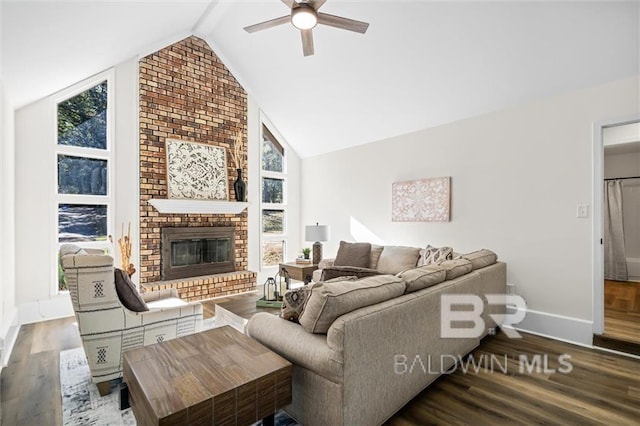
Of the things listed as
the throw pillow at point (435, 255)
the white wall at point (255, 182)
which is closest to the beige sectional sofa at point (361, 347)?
the throw pillow at point (435, 255)

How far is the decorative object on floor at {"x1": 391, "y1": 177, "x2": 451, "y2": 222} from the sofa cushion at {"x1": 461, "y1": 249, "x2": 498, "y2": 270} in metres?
0.85

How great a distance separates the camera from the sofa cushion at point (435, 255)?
3.69m

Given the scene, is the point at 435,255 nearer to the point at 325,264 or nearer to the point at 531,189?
the point at 531,189

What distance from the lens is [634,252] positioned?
5.57 meters

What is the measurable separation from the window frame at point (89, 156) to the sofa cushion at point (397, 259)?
3742 millimetres

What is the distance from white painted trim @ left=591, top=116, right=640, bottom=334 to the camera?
9.95 feet

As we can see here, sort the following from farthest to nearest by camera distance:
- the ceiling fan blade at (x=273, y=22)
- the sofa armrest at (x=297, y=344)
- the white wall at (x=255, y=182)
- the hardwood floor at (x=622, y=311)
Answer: the white wall at (x=255, y=182) < the hardwood floor at (x=622, y=311) < the ceiling fan blade at (x=273, y=22) < the sofa armrest at (x=297, y=344)

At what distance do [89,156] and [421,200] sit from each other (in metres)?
4.52

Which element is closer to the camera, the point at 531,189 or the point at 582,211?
the point at 582,211

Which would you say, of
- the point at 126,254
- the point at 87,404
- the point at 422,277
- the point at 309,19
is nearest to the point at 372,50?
the point at 309,19

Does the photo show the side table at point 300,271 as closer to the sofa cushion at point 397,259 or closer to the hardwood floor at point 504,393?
the sofa cushion at point 397,259

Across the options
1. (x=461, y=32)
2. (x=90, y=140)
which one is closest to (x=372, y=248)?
(x=461, y=32)

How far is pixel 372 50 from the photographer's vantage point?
388 centimetres

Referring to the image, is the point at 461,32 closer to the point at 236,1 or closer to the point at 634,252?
the point at 236,1
